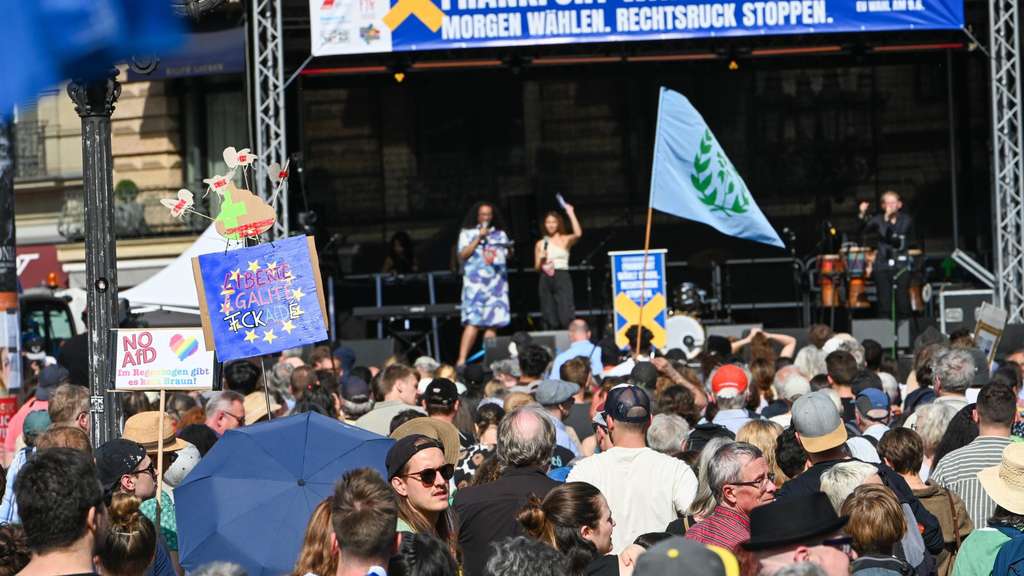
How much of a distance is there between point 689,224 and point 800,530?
58.1ft

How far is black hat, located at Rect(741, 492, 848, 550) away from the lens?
3.96m

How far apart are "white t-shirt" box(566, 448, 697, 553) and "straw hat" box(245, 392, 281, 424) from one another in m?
3.43

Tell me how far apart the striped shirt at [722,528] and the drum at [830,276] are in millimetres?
13033

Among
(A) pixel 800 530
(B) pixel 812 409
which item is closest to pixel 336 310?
(B) pixel 812 409

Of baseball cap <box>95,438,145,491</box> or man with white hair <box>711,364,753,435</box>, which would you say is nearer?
baseball cap <box>95,438,145,491</box>

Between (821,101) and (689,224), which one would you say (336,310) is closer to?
(689,224)

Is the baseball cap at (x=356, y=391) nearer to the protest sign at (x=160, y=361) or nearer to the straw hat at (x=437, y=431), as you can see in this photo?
the straw hat at (x=437, y=431)

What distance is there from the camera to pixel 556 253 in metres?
17.7

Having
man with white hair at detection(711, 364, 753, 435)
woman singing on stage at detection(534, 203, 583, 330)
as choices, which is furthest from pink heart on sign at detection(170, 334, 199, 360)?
woman singing on stage at detection(534, 203, 583, 330)

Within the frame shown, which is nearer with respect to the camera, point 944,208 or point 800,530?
point 800,530

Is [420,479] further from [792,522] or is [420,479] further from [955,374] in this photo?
[955,374]

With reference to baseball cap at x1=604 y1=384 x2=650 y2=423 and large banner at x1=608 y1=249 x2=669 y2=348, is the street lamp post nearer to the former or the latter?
baseball cap at x1=604 y1=384 x2=650 y2=423

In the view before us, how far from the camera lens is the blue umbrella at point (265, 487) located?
548 cm

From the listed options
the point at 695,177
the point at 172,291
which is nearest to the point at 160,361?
the point at 695,177
